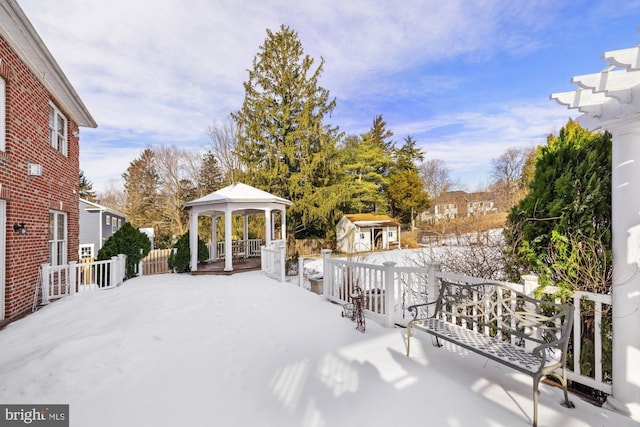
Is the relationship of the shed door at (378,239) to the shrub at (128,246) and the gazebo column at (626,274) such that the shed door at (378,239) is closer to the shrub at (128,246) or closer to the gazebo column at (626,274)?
the shrub at (128,246)

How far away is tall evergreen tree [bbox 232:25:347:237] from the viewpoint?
1919cm

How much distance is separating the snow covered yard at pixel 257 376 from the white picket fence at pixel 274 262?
315 cm

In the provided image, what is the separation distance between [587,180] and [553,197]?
0.38 m

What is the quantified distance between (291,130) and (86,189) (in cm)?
2575

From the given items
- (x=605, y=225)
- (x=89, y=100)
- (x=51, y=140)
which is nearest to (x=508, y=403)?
(x=605, y=225)

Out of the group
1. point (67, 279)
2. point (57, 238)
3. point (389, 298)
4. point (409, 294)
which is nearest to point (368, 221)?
point (409, 294)

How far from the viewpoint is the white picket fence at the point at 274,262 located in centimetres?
842

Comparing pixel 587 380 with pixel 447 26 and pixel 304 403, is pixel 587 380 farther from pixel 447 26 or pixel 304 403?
pixel 447 26

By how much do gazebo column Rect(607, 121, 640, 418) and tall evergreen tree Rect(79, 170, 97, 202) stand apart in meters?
38.3

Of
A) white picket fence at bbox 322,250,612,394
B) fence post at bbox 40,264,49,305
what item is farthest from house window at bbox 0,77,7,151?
white picket fence at bbox 322,250,612,394

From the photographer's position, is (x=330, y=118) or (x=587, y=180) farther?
(x=330, y=118)

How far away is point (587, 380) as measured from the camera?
8.79 feet

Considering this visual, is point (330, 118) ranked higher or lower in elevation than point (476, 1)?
higher

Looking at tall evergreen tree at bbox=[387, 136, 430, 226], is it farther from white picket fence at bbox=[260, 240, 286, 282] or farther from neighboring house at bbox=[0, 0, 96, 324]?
neighboring house at bbox=[0, 0, 96, 324]
